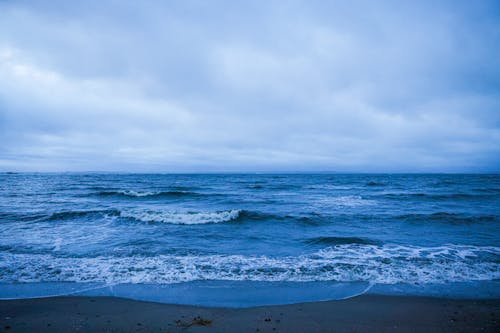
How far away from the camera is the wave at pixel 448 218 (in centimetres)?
1596

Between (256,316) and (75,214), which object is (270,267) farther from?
(75,214)

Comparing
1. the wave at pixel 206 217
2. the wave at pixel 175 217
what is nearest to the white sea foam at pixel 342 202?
the wave at pixel 206 217

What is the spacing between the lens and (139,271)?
7.80 m

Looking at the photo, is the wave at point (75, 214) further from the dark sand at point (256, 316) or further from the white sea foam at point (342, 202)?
the white sea foam at point (342, 202)

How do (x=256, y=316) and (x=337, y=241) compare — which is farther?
(x=337, y=241)

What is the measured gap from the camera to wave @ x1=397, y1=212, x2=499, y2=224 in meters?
16.0

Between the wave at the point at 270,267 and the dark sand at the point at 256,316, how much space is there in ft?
4.62

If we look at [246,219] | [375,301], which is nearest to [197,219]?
[246,219]

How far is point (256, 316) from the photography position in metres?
5.19

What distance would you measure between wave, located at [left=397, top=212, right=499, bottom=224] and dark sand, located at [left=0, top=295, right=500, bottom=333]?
1216cm

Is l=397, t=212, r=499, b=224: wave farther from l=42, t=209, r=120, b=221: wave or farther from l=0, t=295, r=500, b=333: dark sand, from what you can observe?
l=42, t=209, r=120, b=221: wave

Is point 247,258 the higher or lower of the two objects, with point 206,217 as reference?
higher

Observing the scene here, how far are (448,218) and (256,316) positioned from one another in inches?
673

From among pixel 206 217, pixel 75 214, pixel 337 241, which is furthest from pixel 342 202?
pixel 75 214
